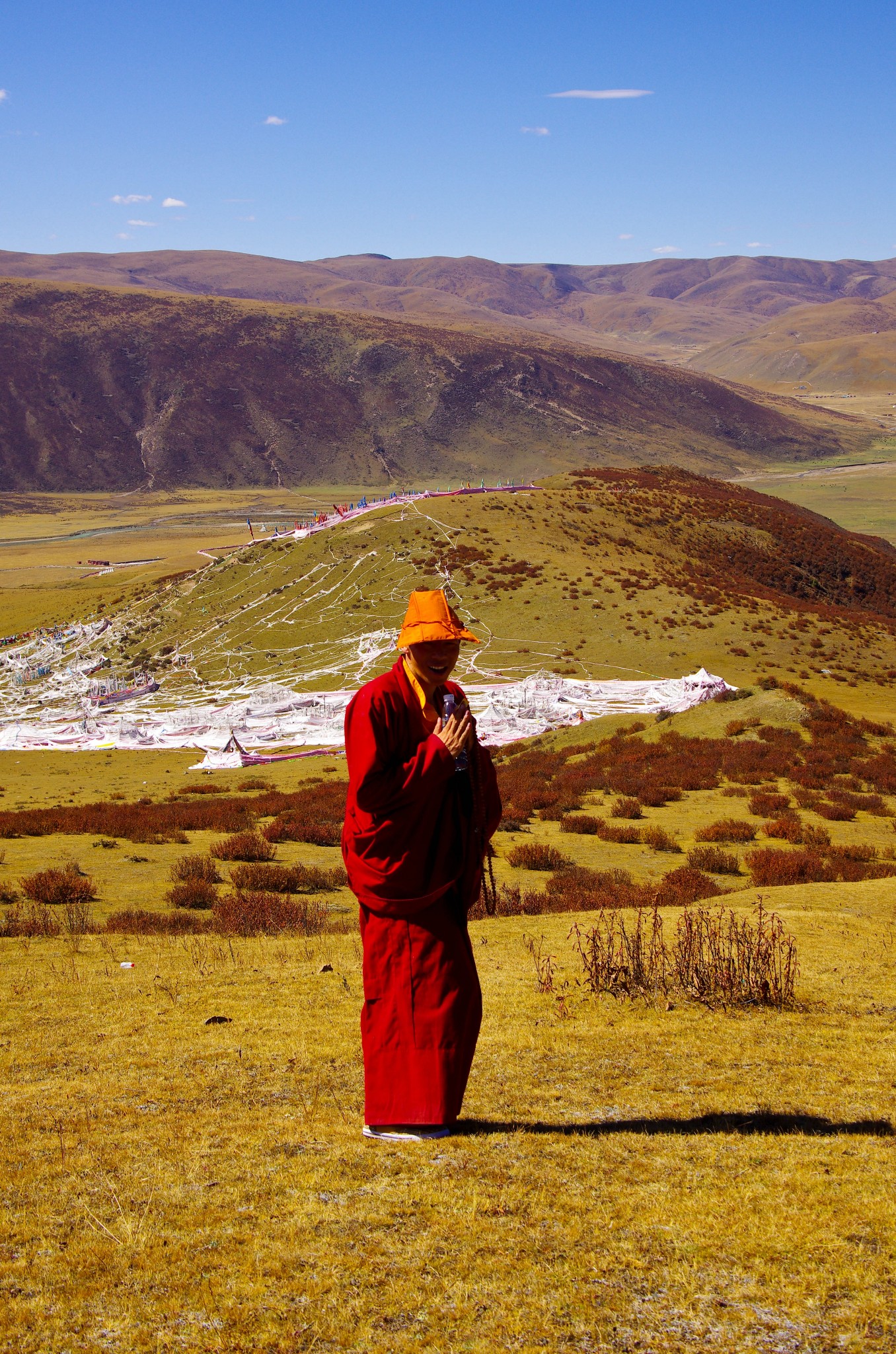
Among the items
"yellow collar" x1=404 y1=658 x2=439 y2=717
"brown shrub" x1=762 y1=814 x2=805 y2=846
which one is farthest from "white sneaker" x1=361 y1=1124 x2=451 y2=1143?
"brown shrub" x1=762 y1=814 x2=805 y2=846

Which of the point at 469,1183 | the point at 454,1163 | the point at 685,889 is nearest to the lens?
the point at 469,1183

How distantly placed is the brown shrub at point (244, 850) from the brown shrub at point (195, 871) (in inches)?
39.9

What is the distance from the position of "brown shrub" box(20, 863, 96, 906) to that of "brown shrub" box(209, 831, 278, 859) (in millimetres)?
2808

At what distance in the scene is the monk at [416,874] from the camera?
604 centimetres

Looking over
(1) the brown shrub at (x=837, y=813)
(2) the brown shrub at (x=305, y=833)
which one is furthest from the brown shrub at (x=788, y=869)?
(2) the brown shrub at (x=305, y=833)

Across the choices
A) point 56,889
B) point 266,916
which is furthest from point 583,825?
point 56,889

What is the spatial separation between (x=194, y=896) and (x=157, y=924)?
1405 mm

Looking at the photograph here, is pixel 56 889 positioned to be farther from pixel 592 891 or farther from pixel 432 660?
pixel 432 660

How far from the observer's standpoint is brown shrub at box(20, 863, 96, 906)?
1462cm

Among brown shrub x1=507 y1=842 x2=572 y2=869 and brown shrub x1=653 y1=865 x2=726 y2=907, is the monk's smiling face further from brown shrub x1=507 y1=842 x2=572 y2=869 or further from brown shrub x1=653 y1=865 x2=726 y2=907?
brown shrub x1=507 y1=842 x2=572 y2=869

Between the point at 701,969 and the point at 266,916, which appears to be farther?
the point at 266,916

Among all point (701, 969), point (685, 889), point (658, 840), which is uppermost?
point (701, 969)

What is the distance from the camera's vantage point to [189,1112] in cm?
676

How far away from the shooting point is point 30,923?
42.1 ft
